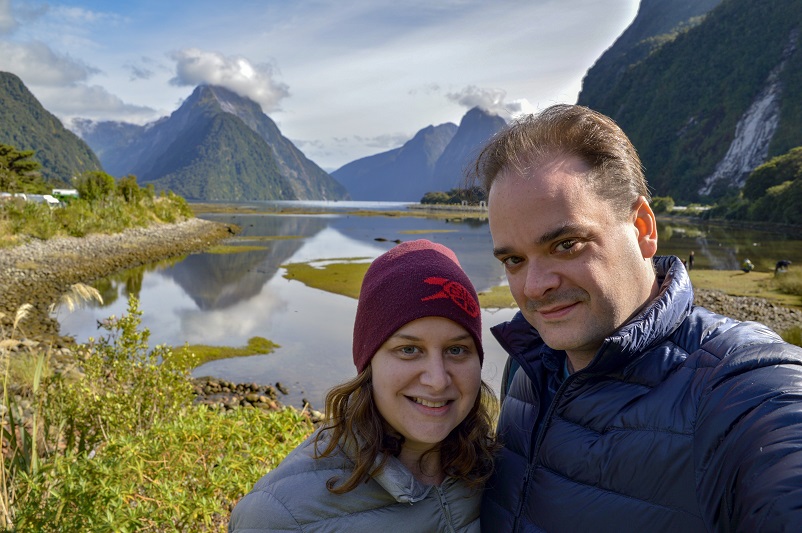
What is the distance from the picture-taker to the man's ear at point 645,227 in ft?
5.35

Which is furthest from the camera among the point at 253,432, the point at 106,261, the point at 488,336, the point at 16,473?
the point at 106,261

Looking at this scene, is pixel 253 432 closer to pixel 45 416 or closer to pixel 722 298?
pixel 45 416

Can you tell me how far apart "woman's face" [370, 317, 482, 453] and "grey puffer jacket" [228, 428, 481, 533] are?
156mm

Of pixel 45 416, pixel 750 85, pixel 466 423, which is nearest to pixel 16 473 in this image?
pixel 45 416

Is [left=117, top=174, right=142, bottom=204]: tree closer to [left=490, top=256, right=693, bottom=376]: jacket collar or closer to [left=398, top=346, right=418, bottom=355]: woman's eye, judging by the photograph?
[left=398, top=346, right=418, bottom=355]: woman's eye

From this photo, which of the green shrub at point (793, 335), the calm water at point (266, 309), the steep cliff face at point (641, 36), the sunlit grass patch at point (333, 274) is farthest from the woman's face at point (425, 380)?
the steep cliff face at point (641, 36)

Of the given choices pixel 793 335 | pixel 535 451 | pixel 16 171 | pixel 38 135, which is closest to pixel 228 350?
pixel 535 451

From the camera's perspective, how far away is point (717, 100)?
10300cm

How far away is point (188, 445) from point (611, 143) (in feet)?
10.9

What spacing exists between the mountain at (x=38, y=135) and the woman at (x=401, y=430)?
601 ft

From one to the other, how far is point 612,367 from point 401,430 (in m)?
0.77

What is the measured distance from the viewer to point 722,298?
1733cm

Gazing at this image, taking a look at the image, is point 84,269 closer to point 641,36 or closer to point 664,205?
point 664,205

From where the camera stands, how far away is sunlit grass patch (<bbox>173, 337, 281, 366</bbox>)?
11672 mm
